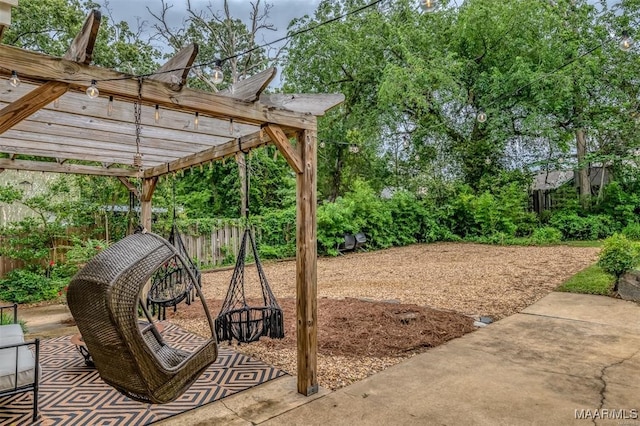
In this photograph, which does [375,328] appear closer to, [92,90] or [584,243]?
[92,90]

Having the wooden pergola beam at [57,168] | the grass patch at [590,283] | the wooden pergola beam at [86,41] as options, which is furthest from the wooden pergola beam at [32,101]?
the grass patch at [590,283]

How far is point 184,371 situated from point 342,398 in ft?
3.72

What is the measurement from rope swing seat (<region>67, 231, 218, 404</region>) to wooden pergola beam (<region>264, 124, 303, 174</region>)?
1110 mm

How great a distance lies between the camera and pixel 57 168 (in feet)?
15.3

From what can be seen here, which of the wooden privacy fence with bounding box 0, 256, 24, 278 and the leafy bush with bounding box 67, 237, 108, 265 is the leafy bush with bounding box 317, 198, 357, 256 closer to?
the leafy bush with bounding box 67, 237, 108, 265

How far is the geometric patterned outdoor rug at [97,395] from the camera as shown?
2.40m

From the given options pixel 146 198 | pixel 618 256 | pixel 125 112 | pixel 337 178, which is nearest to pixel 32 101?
pixel 125 112

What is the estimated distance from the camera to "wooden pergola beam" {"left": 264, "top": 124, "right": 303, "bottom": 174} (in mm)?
2670

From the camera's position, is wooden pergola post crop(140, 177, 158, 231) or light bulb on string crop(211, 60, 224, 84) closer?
light bulb on string crop(211, 60, 224, 84)

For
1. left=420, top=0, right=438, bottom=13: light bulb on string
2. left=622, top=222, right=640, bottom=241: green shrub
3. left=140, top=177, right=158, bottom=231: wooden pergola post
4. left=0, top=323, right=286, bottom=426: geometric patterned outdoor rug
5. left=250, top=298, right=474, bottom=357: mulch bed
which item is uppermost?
left=420, top=0, right=438, bottom=13: light bulb on string

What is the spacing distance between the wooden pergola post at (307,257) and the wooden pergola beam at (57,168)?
3.37 m

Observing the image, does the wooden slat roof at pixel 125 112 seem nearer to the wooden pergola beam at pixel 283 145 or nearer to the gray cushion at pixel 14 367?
the wooden pergola beam at pixel 283 145

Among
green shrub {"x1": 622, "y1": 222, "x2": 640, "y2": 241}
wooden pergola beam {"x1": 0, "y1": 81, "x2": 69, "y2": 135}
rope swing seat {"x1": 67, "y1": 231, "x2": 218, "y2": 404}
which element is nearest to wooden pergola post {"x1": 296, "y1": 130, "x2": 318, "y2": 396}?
rope swing seat {"x1": 67, "y1": 231, "x2": 218, "y2": 404}

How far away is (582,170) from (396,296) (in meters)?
8.49
